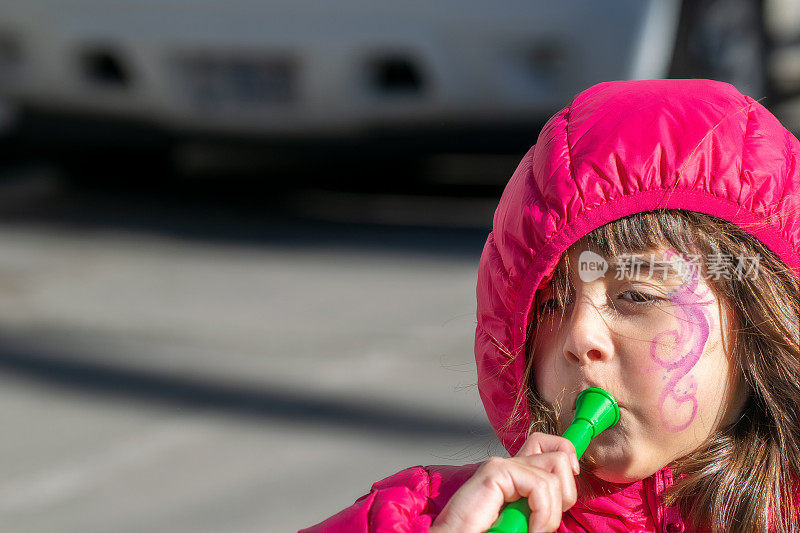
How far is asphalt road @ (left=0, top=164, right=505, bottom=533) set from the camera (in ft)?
8.07

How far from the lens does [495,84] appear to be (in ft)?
12.0

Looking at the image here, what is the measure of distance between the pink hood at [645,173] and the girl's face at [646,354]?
76 mm

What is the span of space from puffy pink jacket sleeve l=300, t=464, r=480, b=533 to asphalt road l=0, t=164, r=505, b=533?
0.49 m

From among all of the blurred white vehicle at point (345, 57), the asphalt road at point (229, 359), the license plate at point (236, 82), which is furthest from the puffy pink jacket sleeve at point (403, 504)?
the license plate at point (236, 82)

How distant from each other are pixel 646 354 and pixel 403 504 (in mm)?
380

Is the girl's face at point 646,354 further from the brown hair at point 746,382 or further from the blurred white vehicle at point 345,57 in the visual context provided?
the blurred white vehicle at point 345,57

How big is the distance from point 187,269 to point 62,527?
5.51 ft

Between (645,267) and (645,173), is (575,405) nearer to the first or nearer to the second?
(645,267)

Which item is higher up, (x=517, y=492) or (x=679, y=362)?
(x=679, y=362)

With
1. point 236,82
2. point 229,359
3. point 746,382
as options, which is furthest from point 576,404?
point 236,82

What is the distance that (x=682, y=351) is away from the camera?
51.2 inches

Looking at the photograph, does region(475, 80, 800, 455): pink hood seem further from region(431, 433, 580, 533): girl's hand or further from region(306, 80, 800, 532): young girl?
region(431, 433, 580, 533): girl's hand

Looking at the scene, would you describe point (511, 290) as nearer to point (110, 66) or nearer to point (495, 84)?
point (495, 84)

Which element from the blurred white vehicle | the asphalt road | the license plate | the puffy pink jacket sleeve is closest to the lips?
the puffy pink jacket sleeve
